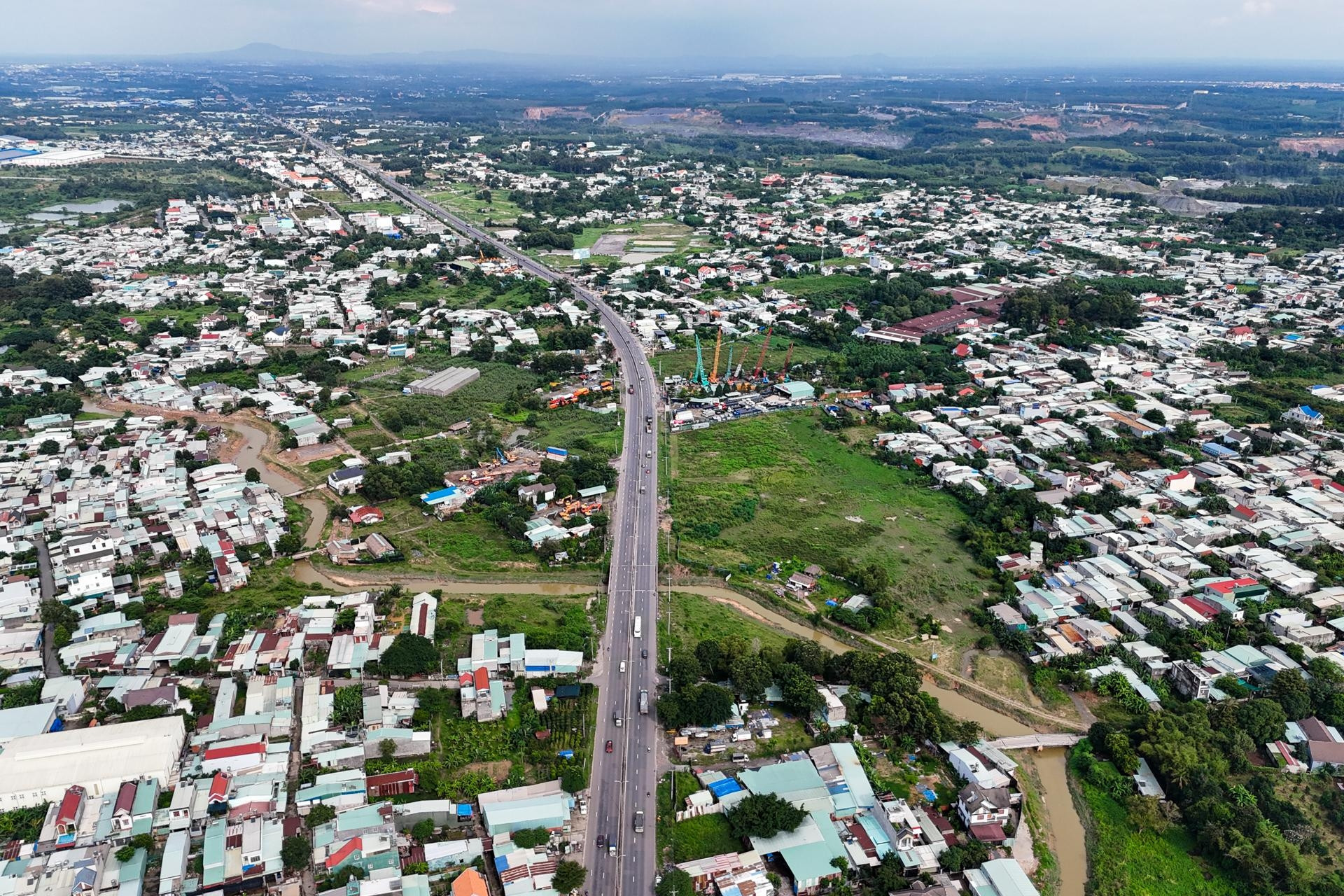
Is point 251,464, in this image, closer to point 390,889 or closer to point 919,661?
point 390,889

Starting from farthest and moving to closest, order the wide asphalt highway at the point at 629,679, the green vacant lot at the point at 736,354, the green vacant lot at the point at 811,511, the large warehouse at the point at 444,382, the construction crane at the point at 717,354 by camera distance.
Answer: the green vacant lot at the point at 736,354
the construction crane at the point at 717,354
the large warehouse at the point at 444,382
the green vacant lot at the point at 811,511
the wide asphalt highway at the point at 629,679

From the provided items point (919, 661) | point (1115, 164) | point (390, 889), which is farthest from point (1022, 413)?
point (1115, 164)

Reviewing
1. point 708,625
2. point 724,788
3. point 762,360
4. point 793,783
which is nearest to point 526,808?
point 724,788

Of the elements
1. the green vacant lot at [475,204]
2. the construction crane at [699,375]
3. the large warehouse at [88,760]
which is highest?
the green vacant lot at [475,204]

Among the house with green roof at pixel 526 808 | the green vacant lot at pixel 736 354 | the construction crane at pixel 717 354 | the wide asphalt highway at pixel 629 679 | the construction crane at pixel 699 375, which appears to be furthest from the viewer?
the green vacant lot at pixel 736 354

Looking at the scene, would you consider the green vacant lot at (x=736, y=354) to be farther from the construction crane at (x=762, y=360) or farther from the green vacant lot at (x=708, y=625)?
the green vacant lot at (x=708, y=625)

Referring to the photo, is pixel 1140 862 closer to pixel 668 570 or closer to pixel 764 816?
pixel 764 816

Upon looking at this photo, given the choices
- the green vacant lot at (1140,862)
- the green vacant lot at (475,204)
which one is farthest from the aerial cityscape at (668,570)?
the green vacant lot at (475,204)
